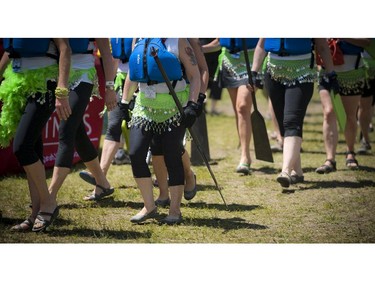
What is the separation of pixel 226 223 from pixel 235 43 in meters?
2.36

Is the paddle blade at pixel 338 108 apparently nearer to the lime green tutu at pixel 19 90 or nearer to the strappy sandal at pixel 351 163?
the strappy sandal at pixel 351 163

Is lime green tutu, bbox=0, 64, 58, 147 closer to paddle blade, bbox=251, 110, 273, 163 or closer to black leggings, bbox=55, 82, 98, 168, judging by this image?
black leggings, bbox=55, 82, 98, 168

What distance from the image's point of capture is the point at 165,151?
6234 millimetres

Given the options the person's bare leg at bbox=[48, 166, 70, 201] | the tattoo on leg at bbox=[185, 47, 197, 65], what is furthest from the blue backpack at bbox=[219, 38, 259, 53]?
the person's bare leg at bbox=[48, 166, 70, 201]

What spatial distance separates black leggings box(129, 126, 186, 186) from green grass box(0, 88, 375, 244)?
35 cm

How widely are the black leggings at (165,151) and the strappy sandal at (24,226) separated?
2.45 ft

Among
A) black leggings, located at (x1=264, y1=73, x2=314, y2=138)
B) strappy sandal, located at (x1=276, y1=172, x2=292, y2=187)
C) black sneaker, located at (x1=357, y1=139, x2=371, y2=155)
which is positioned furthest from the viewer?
black sneaker, located at (x1=357, y1=139, x2=371, y2=155)

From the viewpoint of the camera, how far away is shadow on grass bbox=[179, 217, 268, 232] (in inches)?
248

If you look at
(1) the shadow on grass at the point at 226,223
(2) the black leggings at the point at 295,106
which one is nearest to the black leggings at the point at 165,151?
(1) the shadow on grass at the point at 226,223

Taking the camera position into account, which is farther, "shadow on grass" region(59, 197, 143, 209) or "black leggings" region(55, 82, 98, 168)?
"shadow on grass" region(59, 197, 143, 209)

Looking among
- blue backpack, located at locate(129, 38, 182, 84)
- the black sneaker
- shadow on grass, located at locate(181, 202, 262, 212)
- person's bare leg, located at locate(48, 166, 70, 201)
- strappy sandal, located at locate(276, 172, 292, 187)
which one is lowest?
the black sneaker

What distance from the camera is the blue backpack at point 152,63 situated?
19.9 feet

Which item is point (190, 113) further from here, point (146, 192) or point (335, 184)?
point (335, 184)

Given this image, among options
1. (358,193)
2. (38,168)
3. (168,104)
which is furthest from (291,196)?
(38,168)
